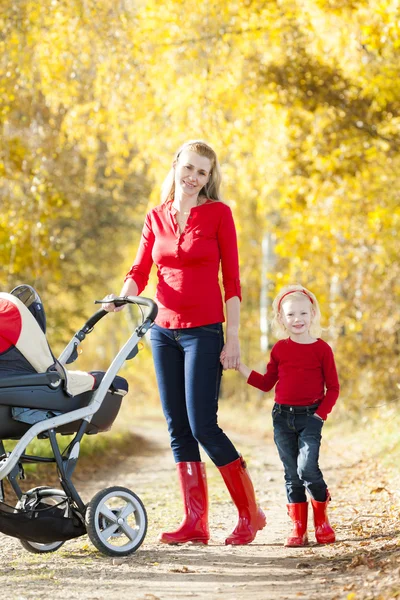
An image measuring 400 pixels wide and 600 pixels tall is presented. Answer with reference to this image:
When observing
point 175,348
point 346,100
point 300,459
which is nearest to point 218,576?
point 300,459

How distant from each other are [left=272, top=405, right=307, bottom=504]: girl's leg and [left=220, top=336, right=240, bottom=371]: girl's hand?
373 millimetres

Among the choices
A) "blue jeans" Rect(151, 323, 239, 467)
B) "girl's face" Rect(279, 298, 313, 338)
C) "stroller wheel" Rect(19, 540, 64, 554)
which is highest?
"girl's face" Rect(279, 298, 313, 338)

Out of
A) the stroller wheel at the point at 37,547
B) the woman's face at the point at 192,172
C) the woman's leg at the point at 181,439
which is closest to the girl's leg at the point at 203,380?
the woman's leg at the point at 181,439

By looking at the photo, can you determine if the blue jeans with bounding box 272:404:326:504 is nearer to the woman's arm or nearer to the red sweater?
the red sweater

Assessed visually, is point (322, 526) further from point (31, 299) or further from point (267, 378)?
point (31, 299)

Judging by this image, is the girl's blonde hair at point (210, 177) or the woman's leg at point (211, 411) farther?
the girl's blonde hair at point (210, 177)

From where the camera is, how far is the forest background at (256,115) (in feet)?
27.9

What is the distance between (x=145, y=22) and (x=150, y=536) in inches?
246

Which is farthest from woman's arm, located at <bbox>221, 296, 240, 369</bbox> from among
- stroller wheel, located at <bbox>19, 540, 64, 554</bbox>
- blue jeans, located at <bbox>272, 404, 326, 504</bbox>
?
stroller wheel, located at <bbox>19, 540, 64, 554</bbox>

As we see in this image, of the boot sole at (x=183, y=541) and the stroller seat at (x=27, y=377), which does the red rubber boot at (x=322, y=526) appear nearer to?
the boot sole at (x=183, y=541)

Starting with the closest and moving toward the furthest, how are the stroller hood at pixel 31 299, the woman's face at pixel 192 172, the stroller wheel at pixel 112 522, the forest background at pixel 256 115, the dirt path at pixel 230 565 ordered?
the dirt path at pixel 230 565 < the stroller wheel at pixel 112 522 < the stroller hood at pixel 31 299 < the woman's face at pixel 192 172 < the forest background at pixel 256 115

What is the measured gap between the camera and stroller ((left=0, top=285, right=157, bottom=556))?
13.7 ft

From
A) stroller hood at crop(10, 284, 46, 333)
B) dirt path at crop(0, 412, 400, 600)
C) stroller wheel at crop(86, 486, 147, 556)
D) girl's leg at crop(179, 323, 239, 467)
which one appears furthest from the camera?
girl's leg at crop(179, 323, 239, 467)

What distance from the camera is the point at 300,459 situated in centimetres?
470
